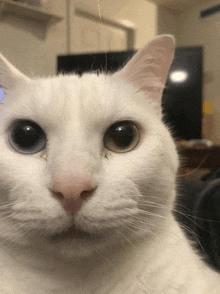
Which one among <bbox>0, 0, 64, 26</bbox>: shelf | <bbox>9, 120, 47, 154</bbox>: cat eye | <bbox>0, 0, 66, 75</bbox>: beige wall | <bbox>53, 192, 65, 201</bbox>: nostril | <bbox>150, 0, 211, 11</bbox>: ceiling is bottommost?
<bbox>53, 192, 65, 201</bbox>: nostril

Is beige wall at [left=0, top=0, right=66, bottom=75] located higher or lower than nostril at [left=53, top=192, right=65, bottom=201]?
higher

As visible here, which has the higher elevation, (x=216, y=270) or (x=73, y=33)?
(x=73, y=33)

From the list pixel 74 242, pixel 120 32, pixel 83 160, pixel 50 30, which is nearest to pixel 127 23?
pixel 120 32

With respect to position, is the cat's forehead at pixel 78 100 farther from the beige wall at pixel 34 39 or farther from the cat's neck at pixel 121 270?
the cat's neck at pixel 121 270

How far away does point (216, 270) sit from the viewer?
1.81ft

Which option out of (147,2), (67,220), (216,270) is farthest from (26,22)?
(216,270)

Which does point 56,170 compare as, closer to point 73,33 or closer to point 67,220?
point 67,220

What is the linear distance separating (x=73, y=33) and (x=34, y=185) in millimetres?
241

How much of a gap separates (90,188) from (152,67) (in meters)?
0.29

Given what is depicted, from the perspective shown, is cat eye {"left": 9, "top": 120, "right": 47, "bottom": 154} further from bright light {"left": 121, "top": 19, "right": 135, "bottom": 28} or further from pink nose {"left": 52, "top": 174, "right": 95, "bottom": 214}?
bright light {"left": 121, "top": 19, "right": 135, "bottom": 28}

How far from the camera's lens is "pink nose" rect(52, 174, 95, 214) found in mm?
313

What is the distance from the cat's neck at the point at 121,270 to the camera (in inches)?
15.9

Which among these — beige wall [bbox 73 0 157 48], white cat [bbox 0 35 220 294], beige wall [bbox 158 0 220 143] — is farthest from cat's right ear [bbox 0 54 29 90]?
beige wall [bbox 158 0 220 143]

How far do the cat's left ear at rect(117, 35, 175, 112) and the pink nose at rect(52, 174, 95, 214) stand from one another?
0.24 metres
